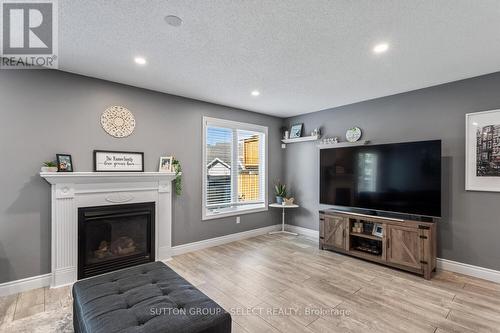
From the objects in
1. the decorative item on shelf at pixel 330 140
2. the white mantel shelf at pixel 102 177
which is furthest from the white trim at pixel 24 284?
the decorative item on shelf at pixel 330 140

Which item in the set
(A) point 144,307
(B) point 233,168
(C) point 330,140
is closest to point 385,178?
(C) point 330,140

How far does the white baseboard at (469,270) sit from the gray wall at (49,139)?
378cm

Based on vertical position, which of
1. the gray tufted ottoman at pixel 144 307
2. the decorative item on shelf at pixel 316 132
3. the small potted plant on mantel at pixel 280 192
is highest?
the decorative item on shelf at pixel 316 132

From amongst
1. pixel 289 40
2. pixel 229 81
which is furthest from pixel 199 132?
pixel 289 40

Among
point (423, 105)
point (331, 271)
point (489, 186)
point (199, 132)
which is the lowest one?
point (331, 271)

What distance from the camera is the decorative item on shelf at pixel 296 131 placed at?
5.14m

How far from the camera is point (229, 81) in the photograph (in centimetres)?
330

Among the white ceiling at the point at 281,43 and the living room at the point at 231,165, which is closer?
the white ceiling at the point at 281,43

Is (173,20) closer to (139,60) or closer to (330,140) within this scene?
(139,60)

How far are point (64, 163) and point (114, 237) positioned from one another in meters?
1.14

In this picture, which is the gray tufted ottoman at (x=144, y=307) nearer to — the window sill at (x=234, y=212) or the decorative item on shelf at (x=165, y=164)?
the decorative item on shelf at (x=165, y=164)

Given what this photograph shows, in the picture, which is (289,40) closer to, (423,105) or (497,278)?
(423,105)

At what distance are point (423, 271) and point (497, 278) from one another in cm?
83

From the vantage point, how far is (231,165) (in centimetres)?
476
